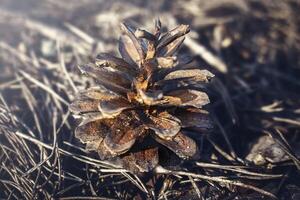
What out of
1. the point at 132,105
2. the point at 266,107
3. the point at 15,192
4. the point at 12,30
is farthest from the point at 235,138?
the point at 12,30

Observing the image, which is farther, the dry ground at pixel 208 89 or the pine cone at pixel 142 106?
the dry ground at pixel 208 89

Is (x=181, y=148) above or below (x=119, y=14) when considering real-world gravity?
below

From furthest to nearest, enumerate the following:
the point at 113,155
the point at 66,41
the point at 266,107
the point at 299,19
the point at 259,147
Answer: the point at 299,19 → the point at 66,41 → the point at 266,107 → the point at 259,147 → the point at 113,155

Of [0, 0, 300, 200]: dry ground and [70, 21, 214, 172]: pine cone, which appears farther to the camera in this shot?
[0, 0, 300, 200]: dry ground

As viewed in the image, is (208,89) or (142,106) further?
(208,89)

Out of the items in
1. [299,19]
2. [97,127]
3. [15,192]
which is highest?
[299,19]

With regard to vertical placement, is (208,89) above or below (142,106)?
below

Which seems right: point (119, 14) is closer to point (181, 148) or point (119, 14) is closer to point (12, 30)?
point (12, 30)

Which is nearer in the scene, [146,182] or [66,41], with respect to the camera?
[146,182]
